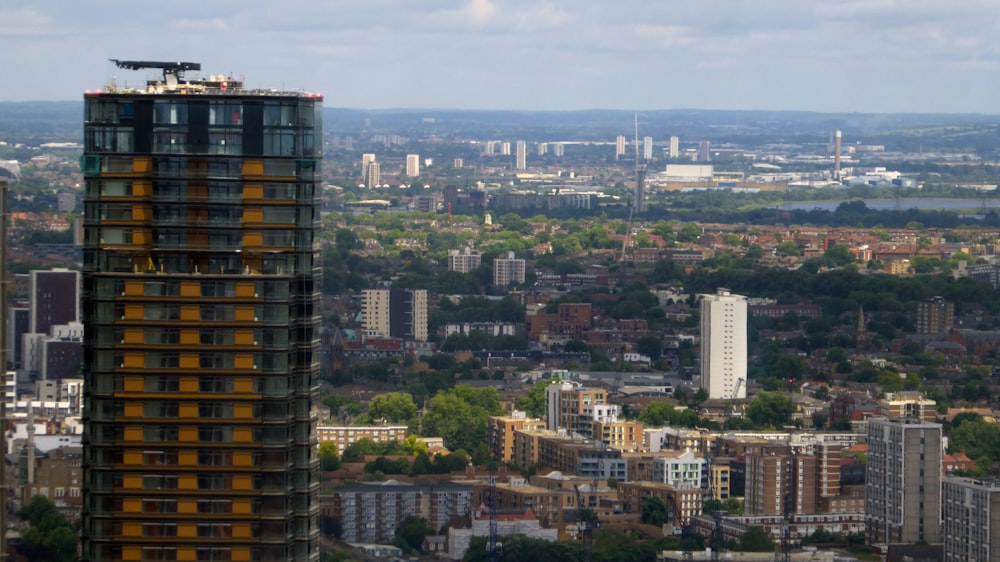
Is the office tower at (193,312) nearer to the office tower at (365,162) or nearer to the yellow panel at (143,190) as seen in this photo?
the yellow panel at (143,190)

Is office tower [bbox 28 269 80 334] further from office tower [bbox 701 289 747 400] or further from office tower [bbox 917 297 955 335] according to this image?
office tower [bbox 917 297 955 335]

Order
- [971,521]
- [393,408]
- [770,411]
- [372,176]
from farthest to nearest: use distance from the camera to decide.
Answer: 1. [372,176]
2. [393,408]
3. [770,411]
4. [971,521]

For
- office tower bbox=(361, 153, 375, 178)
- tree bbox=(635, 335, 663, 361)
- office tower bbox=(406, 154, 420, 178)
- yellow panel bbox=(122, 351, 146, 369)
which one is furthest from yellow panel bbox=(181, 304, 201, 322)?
office tower bbox=(406, 154, 420, 178)

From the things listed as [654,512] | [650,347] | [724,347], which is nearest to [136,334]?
[654,512]

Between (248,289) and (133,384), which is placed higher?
(248,289)

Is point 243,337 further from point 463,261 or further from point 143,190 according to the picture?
point 463,261

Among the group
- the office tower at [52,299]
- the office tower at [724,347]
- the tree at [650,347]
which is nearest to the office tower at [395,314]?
the tree at [650,347]
